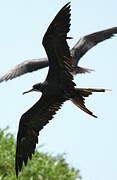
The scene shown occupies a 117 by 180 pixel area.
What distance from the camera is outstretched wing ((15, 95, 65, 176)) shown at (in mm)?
15031

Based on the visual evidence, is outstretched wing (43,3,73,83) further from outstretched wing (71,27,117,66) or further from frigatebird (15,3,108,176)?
outstretched wing (71,27,117,66)

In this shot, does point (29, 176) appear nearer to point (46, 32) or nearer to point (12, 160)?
point (12, 160)

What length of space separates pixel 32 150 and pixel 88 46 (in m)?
3.41

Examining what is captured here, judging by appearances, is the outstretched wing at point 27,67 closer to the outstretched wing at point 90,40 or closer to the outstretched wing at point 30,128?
the outstretched wing at point 90,40

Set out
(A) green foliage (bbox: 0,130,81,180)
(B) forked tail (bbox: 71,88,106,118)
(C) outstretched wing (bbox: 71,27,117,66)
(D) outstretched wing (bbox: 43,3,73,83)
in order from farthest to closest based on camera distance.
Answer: (A) green foliage (bbox: 0,130,81,180), (C) outstretched wing (bbox: 71,27,117,66), (B) forked tail (bbox: 71,88,106,118), (D) outstretched wing (bbox: 43,3,73,83)

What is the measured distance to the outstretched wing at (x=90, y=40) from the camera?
57.5 feet

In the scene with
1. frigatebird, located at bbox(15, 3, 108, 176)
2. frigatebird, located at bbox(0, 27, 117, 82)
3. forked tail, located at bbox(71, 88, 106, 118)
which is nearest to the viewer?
frigatebird, located at bbox(15, 3, 108, 176)

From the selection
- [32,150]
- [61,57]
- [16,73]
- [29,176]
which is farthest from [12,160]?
[61,57]

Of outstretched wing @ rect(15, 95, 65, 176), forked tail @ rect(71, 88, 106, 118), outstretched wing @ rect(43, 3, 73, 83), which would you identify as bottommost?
outstretched wing @ rect(15, 95, 65, 176)

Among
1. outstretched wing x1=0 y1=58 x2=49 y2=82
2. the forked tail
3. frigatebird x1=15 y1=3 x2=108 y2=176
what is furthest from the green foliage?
the forked tail

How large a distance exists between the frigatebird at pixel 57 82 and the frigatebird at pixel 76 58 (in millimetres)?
1759

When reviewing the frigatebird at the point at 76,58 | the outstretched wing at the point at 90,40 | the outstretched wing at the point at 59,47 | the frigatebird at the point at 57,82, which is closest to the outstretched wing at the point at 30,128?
the frigatebird at the point at 57,82

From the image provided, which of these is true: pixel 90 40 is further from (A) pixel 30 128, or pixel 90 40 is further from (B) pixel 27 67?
(A) pixel 30 128

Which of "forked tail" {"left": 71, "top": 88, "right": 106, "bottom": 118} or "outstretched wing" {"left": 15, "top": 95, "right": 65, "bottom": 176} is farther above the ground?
"forked tail" {"left": 71, "top": 88, "right": 106, "bottom": 118}
